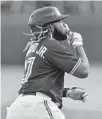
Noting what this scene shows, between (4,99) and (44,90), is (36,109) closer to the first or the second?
(44,90)

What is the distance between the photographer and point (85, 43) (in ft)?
53.3

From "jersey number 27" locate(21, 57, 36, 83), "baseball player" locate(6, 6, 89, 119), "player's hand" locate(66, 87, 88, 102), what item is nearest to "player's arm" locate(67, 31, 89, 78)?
"baseball player" locate(6, 6, 89, 119)

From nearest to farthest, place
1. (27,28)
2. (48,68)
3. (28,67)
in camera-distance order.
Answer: (48,68)
(28,67)
(27,28)

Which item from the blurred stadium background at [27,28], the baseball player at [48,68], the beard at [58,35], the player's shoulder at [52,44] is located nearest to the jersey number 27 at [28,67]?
the baseball player at [48,68]

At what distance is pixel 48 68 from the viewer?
4340mm

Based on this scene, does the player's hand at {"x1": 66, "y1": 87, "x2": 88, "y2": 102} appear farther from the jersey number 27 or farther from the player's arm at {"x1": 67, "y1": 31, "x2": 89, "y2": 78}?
the jersey number 27

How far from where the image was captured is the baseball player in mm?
4242

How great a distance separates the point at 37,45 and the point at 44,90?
484 mm

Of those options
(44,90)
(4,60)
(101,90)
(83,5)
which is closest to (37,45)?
(44,90)

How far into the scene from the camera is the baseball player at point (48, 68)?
4.24 m

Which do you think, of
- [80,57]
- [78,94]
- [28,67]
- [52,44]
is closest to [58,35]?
[52,44]

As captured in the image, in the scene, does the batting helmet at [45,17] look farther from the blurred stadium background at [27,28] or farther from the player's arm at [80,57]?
the blurred stadium background at [27,28]

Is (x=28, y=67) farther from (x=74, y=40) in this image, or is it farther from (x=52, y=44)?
(x=74, y=40)

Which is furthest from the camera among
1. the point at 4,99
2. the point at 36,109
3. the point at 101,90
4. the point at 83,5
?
→ the point at 83,5
